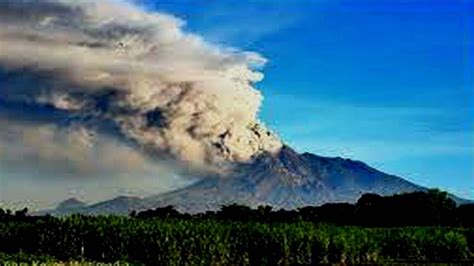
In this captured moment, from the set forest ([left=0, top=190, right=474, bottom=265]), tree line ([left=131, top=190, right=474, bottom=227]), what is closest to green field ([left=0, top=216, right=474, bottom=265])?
forest ([left=0, top=190, right=474, bottom=265])

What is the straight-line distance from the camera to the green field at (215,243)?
6331 cm

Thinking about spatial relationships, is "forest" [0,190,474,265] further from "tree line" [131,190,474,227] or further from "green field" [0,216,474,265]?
"tree line" [131,190,474,227]

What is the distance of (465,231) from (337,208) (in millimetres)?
25643

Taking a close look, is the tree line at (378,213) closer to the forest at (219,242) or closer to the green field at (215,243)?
the forest at (219,242)

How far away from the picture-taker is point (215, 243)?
63969mm

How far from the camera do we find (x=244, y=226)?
66562mm

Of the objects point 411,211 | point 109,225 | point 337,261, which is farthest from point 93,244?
point 411,211

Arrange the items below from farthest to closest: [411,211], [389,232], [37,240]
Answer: [411,211] → [389,232] → [37,240]

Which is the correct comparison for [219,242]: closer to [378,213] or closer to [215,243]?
[215,243]

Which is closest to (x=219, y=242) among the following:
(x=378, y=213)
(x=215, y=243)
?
(x=215, y=243)

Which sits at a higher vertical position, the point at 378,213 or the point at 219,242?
the point at 378,213

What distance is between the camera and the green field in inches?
2493

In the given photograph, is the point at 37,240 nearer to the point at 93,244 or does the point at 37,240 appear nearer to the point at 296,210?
the point at 93,244

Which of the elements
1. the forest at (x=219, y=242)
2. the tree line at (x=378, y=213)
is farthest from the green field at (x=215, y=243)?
the tree line at (x=378, y=213)
